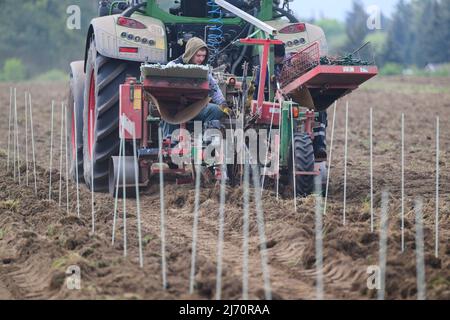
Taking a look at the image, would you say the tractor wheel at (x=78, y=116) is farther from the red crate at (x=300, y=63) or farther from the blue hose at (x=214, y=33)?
the red crate at (x=300, y=63)

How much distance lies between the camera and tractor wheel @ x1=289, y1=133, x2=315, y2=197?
9.34 meters

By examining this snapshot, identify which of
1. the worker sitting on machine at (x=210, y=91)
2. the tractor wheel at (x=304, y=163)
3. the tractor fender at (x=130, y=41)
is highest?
the tractor fender at (x=130, y=41)

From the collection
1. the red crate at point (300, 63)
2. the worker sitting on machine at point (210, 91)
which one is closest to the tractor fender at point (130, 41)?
the worker sitting on machine at point (210, 91)

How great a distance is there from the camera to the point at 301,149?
9367 mm

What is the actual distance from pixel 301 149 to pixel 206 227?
1558 mm

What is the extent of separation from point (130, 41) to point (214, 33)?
1.15 metres

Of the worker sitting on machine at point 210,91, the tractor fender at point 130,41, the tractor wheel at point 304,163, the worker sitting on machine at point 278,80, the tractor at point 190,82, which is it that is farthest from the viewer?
the worker sitting on machine at point 278,80

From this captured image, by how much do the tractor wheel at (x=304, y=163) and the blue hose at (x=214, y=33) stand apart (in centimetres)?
193

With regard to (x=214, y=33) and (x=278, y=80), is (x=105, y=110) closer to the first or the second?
(x=214, y=33)

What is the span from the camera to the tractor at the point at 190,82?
9.56 m

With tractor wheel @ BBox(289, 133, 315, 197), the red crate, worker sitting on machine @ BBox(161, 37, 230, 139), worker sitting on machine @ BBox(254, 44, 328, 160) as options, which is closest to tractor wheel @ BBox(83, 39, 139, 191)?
worker sitting on machine @ BBox(161, 37, 230, 139)

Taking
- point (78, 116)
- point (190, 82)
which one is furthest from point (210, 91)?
point (78, 116)

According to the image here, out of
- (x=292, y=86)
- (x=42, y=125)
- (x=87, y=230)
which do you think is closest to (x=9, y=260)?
(x=87, y=230)

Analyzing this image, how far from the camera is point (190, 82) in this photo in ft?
31.4
